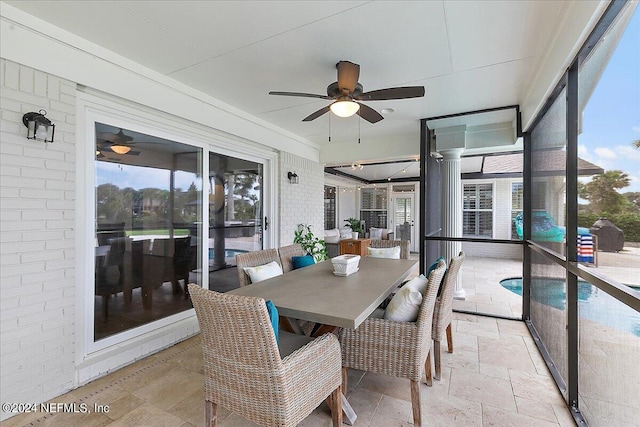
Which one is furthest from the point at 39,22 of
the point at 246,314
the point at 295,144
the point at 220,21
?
the point at 295,144

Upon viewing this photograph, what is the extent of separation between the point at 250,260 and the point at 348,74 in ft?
5.82

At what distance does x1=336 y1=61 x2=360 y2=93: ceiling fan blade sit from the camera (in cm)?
232

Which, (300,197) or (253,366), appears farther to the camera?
(300,197)

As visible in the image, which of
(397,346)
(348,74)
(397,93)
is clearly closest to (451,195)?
(397,93)

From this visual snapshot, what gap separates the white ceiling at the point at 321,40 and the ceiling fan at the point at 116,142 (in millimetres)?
672

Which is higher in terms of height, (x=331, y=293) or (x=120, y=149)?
(x=120, y=149)

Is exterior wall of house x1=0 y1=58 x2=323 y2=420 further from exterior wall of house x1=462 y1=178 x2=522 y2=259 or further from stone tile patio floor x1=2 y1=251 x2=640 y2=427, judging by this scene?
exterior wall of house x1=462 y1=178 x2=522 y2=259

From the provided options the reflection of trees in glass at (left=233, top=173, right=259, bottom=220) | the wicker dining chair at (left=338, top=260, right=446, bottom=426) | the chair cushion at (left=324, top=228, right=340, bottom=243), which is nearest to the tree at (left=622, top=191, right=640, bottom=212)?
the wicker dining chair at (left=338, top=260, right=446, bottom=426)

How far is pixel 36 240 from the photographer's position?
2039 mm

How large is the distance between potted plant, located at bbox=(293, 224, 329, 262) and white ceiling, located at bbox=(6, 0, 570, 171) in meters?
2.43

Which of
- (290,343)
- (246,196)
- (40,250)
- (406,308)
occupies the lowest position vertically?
(290,343)

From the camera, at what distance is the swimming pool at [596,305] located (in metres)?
1.34

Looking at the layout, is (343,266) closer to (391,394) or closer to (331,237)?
(391,394)

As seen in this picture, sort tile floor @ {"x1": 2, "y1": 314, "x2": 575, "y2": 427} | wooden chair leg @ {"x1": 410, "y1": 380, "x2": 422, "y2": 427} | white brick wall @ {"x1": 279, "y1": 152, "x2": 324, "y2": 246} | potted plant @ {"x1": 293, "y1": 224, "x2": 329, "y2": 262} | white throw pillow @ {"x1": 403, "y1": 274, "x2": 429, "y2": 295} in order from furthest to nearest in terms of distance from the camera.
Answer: potted plant @ {"x1": 293, "y1": 224, "x2": 329, "y2": 262}
white brick wall @ {"x1": 279, "y1": 152, "x2": 324, "y2": 246}
white throw pillow @ {"x1": 403, "y1": 274, "x2": 429, "y2": 295}
tile floor @ {"x1": 2, "y1": 314, "x2": 575, "y2": 427}
wooden chair leg @ {"x1": 410, "y1": 380, "x2": 422, "y2": 427}
